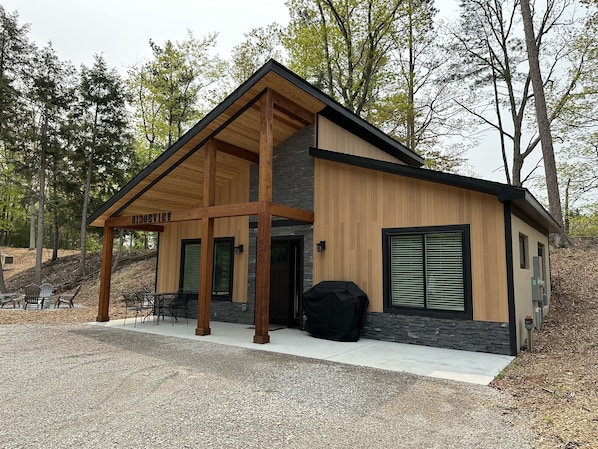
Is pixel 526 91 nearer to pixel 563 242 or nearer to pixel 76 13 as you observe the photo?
pixel 563 242

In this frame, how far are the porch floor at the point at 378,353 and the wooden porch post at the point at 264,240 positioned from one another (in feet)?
1.23

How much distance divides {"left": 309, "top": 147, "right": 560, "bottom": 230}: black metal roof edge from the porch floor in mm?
2337

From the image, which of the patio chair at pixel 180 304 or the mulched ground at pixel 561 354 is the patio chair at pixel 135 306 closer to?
the patio chair at pixel 180 304

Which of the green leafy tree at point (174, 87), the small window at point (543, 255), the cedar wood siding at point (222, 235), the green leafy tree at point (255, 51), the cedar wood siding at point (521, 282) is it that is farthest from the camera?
the green leafy tree at point (174, 87)

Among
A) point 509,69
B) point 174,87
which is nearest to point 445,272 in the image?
point 509,69

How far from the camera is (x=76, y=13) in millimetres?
10133

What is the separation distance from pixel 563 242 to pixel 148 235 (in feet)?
74.4

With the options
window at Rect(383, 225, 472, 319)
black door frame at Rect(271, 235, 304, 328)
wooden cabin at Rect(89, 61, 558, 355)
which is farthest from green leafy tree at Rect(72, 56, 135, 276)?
window at Rect(383, 225, 472, 319)

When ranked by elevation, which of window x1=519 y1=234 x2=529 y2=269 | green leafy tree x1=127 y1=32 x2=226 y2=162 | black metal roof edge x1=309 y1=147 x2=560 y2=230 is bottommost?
window x1=519 y1=234 x2=529 y2=269

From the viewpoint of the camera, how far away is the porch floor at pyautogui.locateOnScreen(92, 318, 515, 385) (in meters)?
4.67

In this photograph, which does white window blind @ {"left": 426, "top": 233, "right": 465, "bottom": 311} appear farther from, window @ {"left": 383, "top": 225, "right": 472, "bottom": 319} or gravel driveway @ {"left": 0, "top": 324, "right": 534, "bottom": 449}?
gravel driveway @ {"left": 0, "top": 324, "right": 534, "bottom": 449}

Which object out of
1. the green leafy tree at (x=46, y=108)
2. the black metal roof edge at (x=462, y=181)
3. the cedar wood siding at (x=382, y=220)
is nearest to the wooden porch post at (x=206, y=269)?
the cedar wood siding at (x=382, y=220)

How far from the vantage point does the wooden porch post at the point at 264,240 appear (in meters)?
6.05

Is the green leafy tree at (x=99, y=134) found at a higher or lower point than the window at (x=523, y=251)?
higher
